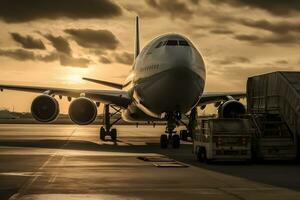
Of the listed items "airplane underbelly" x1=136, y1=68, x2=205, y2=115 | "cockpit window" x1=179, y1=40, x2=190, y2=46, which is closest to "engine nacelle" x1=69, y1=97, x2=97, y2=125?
"airplane underbelly" x1=136, y1=68, x2=205, y2=115

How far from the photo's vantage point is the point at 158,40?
27781 millimetres

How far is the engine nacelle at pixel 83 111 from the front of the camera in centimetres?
3014

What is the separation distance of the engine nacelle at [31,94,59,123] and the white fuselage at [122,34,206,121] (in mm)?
4958

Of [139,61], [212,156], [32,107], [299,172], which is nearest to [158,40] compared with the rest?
[139,61]

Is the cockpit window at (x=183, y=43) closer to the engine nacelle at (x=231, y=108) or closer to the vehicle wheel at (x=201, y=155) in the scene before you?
the engine nacelle at (x=231, y=108)

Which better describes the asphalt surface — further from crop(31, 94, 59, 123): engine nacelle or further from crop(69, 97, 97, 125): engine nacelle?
crop(31, 94, 59, 123): engine nacelle

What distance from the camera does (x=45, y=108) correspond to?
3052cm

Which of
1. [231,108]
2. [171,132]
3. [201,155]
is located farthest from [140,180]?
[231,108]

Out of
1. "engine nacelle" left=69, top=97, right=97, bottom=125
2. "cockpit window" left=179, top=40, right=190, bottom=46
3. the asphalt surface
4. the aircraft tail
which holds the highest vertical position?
the aircraft tail

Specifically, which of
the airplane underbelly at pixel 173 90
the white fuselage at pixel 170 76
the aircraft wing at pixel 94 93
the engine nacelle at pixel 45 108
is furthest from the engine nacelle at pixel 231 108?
the engine nacelle at pixel 45 108

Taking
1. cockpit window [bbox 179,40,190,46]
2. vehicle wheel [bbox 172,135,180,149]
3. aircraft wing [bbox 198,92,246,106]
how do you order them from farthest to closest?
aircraft wing [bbox 198,92,246,106]
vehicle wheel [bbox 172,135,180,149]
cockpit window [bbox 179,40,190,46]

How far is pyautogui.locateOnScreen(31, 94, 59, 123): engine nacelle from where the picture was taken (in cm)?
3053

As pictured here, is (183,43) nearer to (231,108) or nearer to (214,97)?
(231,108)

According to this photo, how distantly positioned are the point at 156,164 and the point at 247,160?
3.79 m
